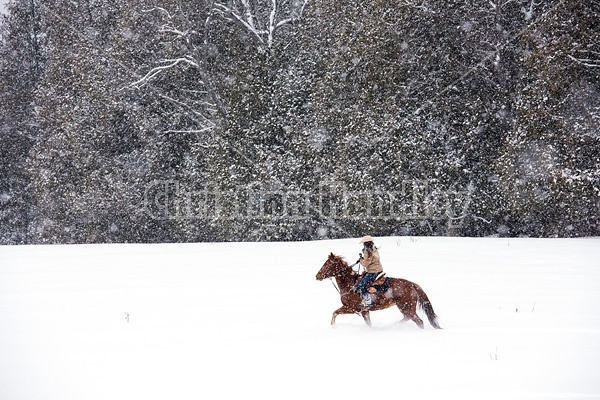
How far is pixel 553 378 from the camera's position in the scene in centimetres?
575

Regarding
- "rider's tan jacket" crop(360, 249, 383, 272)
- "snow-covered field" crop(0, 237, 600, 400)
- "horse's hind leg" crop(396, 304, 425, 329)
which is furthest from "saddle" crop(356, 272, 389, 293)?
"snow-covered field" crop(0, 237, 600, 400)

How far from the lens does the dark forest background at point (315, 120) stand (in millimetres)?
19156

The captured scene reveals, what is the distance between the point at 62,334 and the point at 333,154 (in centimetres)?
1611

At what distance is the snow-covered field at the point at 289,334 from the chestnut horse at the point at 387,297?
0.23 meters

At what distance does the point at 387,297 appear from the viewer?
26.5 ft

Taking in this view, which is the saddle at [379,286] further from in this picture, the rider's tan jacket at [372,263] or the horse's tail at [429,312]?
the horse's tail at [429,312]

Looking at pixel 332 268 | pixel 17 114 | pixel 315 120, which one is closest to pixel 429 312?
pixel 332 268

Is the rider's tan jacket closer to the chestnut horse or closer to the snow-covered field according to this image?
the chestnut horse

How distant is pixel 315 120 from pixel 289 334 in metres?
16.7

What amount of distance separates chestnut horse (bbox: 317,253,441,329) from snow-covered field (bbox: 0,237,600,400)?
0.23 metres

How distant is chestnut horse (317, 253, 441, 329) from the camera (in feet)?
25.7

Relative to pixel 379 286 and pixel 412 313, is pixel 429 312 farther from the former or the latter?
pixel 379 286

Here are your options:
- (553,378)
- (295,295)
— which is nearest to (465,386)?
(553,378)

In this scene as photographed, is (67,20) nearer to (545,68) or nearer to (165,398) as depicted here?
(545,68)
